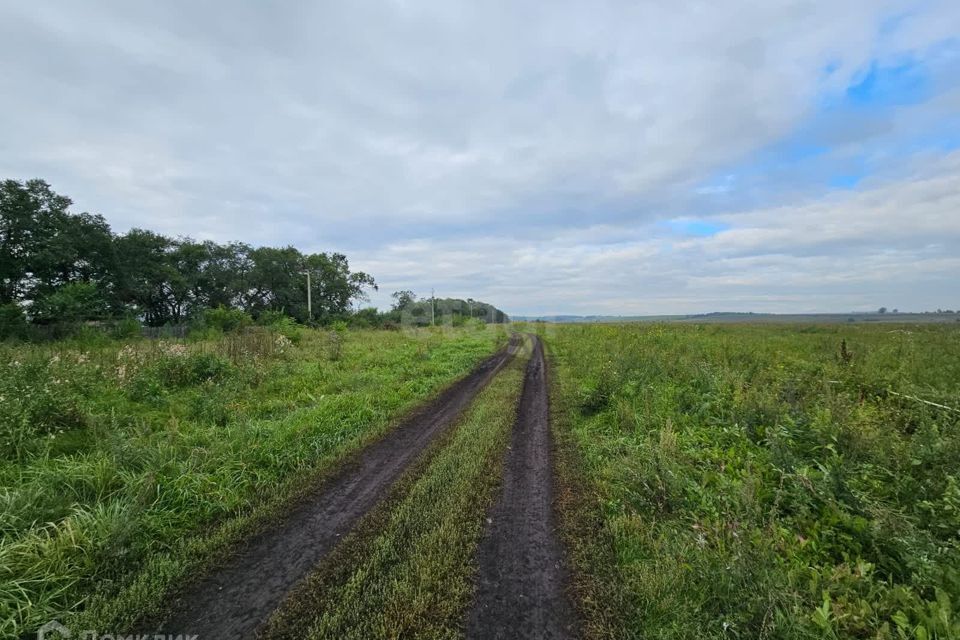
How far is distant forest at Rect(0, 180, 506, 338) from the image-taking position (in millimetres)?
23853

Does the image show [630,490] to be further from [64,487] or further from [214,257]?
[214,257]

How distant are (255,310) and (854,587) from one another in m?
50.7

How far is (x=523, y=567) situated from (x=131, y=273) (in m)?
44.9

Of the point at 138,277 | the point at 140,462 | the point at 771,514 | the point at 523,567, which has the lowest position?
the point at 523,567

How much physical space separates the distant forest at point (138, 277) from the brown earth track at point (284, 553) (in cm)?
2525

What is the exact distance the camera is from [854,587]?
274 centimetres

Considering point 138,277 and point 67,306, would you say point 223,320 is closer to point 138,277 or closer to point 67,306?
point 67,306

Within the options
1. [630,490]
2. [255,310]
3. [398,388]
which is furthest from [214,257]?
[630,490]

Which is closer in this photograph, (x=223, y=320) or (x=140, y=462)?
(x=140, y=462)

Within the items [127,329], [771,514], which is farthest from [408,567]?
[127,329]

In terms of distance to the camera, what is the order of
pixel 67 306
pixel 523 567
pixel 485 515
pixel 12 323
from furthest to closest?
pixel 67 306
pixel 12 323
pixel 485 515
pixel 523 567

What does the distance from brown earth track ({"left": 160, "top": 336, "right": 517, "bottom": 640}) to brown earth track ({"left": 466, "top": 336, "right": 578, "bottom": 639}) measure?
1493 mm

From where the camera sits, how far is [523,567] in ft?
10.5

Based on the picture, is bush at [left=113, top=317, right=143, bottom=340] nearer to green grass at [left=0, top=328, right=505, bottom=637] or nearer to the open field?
green grass at [left=0, top=328, right=505, bottom=637]
